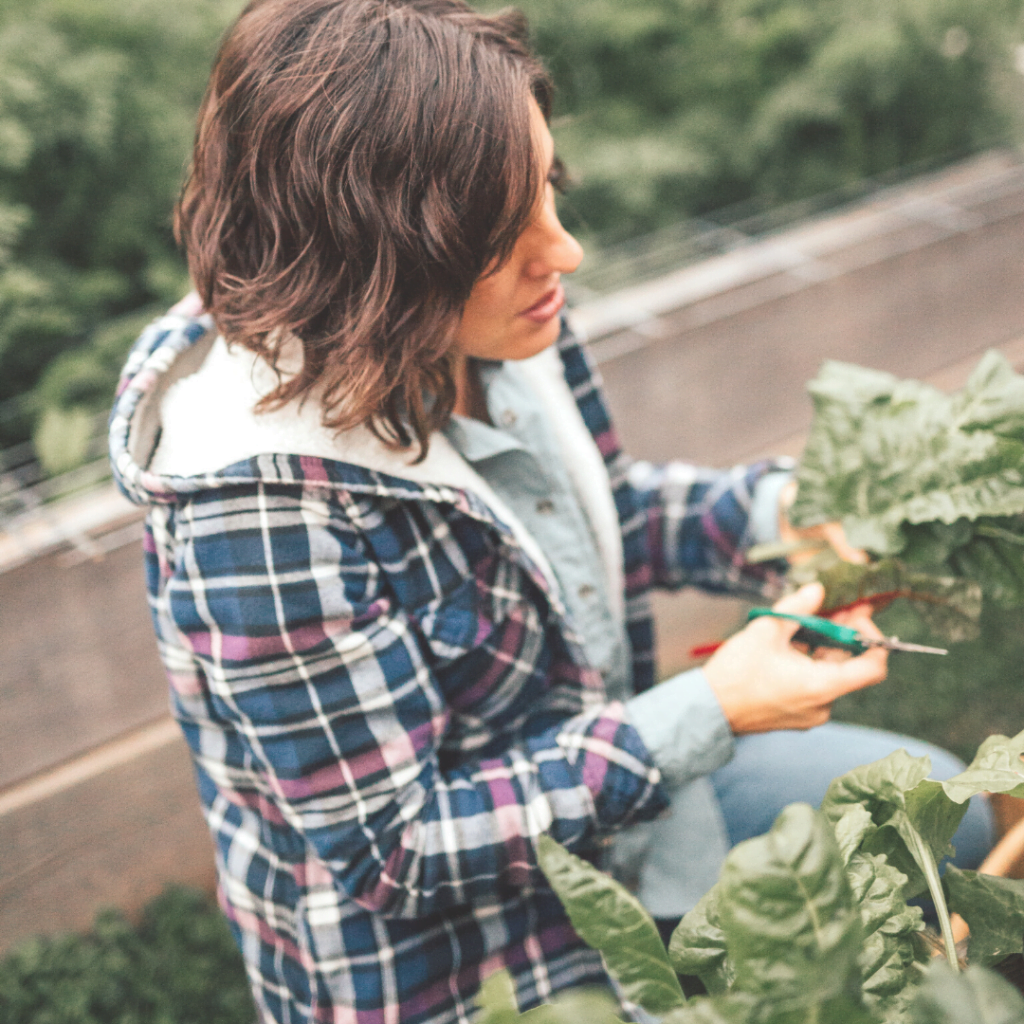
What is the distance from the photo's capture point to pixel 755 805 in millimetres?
1331

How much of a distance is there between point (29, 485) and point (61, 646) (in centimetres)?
47

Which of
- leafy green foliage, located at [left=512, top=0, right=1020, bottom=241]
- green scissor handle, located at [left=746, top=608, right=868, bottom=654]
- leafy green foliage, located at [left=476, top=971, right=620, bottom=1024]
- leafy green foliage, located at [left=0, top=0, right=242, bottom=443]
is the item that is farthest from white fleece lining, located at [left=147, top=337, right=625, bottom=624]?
leafy green foliage, located at [left=512, top=0, right=1020, bottom=241]

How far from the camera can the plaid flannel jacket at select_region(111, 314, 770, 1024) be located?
0.95 metres

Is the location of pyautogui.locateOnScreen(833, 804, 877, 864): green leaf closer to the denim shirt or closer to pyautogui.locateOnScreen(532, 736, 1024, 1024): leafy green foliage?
pyautogui.locateOnScreen(532, 736, 1024, 1024): leafy green foliage

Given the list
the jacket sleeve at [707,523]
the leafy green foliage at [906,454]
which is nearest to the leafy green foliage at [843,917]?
the leafy green foliage at [906,454]

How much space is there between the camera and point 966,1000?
0.49m

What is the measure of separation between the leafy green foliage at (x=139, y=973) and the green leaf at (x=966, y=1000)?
1516 mm

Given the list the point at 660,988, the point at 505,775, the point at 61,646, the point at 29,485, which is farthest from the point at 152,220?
the point at 660,988

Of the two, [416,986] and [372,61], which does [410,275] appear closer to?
[372,61]

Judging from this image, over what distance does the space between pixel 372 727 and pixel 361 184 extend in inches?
21.9

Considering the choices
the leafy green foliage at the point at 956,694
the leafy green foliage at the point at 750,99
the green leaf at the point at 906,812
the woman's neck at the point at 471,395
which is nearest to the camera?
the green leaf at the point at 906,812

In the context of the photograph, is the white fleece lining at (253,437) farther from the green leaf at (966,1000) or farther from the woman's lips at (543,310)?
the green leaf at (966,1000)

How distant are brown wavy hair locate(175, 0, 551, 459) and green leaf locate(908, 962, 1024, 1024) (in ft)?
2.27

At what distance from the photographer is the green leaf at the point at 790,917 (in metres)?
0.51
